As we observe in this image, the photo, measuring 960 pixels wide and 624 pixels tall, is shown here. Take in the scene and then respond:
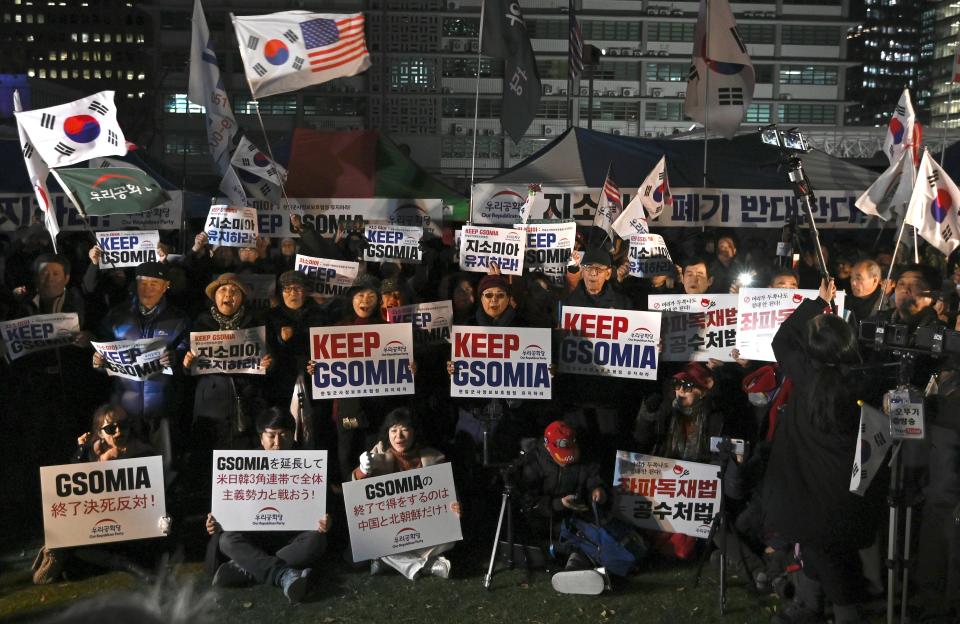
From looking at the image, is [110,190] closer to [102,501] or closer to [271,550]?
[102,501]

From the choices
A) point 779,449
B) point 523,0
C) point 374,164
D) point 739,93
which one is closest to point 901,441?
point 779,449

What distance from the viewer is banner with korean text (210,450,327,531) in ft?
20.5

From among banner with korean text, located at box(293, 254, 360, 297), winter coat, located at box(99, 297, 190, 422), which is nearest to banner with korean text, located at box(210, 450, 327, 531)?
winter coat, located at box(99, 297, 190, 422)

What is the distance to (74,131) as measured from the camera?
912cm

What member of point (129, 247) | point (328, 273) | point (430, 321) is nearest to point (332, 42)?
point (328, 273)

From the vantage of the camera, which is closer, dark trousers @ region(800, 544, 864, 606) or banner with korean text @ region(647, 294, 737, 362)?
dark trousers @ region(800, 544, 864, 606)

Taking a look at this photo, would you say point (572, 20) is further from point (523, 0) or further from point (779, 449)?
point (523, 0)

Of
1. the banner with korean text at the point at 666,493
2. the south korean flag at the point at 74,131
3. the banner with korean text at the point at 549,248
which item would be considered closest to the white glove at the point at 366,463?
the banner with korean text at the point at 666,493

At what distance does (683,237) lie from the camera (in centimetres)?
1506

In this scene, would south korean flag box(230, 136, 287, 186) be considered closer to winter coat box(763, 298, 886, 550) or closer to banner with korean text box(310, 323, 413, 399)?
banner with korean text box(310, 323, 413, 399)

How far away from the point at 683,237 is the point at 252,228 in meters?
6.79

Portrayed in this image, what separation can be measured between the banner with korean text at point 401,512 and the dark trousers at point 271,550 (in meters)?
0.27

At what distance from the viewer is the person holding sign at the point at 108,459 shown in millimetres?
6148

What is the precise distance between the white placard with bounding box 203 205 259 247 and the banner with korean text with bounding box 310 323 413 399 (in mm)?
4663
